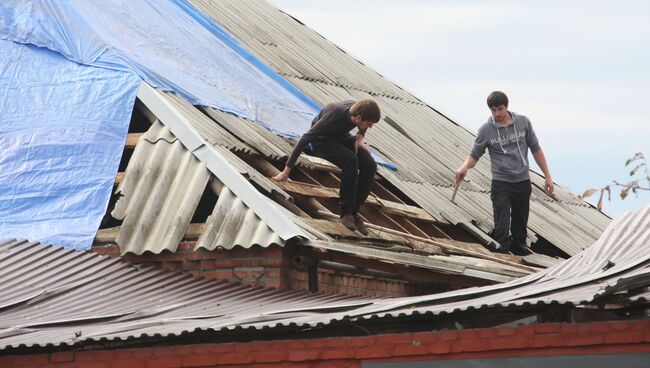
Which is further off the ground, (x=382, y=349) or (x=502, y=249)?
(x=382, y=349)

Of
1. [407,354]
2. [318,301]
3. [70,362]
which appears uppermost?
[407,354]

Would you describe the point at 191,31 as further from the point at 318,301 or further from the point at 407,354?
the point at 407,354

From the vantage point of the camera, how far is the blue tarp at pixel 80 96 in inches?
441

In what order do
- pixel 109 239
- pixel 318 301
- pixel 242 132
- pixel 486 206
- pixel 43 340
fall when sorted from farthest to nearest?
pixel 486 206
pixel 242 132
pixel 109 239
pixel 318 301
pixel 43 340

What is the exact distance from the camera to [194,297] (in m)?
9.96

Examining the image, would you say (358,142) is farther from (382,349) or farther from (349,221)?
(382,349)

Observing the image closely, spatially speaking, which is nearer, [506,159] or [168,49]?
[506,159]

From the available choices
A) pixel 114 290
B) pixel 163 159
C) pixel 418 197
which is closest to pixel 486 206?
pixel 418 197

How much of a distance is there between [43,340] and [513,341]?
3049 millimetres

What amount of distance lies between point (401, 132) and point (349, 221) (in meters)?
4.73

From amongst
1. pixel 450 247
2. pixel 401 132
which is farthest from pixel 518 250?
pixel 401 132

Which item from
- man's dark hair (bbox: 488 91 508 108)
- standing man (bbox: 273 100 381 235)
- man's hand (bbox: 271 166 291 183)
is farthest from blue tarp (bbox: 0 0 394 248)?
man's dark hair (bbox: 488 91 508 108)

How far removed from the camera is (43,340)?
8.44m

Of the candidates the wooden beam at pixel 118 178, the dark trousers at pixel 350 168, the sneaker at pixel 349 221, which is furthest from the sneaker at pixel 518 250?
the wooden beam at pixel 118 178
